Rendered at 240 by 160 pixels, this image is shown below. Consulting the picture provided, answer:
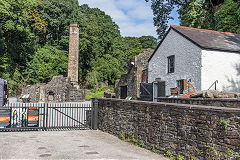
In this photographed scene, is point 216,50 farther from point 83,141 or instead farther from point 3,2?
point 3,2

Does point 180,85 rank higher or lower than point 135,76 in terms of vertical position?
lower

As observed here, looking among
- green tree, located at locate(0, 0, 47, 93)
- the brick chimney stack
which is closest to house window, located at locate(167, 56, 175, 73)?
the brick chimney stack

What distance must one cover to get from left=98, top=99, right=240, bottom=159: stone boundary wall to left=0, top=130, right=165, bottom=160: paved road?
44 centimetres

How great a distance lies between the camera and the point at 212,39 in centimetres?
1681

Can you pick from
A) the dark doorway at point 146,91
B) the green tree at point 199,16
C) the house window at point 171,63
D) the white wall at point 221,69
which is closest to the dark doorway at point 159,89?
the dark doorway at point 146,91

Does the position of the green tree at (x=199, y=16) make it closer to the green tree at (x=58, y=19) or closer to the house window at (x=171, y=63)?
the house window at (x=171, y=63)

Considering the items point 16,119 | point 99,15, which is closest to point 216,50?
point 16,119

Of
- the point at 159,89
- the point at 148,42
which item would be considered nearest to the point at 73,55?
the point at 159,89

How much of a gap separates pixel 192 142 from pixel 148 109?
7.18ft

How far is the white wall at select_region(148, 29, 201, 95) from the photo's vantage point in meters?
15.7

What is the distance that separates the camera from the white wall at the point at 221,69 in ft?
50.0

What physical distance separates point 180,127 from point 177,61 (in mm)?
11750

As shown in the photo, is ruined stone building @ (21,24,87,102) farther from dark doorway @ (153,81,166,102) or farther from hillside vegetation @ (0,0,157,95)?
dark doorway @ (153,81,166,102)

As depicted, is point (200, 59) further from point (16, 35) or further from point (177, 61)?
point (16, 35)
